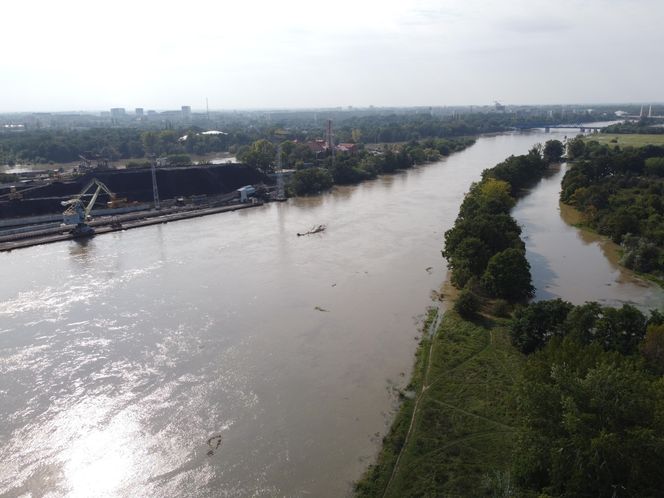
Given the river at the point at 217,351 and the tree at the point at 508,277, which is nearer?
the river at the point at 217,351

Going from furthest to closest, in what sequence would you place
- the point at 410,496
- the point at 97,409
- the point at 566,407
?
the point at 97,409 < the point at 410,496 < the point at 566,407

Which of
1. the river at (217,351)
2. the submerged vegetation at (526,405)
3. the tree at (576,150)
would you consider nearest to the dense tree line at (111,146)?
the river at (217,351)

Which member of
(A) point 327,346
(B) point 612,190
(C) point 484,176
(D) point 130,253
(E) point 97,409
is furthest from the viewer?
(C) point 484,176

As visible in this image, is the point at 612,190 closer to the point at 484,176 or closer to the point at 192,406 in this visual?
the point at 484,176

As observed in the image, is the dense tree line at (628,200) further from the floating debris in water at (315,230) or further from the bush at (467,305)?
the floating debris in water at (315,230)

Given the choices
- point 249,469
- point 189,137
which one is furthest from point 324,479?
point 189,137
